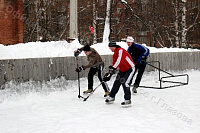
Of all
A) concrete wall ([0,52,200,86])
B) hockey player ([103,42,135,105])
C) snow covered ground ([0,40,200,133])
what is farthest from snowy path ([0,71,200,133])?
hockey player ([103,42,135,105])

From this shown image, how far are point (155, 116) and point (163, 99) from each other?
6.92ft

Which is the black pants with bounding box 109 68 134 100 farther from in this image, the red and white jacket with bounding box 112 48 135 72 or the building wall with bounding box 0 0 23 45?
the building wall with bounding box 0 0 23 45

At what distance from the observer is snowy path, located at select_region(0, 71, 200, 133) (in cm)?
559

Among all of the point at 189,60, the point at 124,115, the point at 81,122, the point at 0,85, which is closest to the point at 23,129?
the point at 81,122

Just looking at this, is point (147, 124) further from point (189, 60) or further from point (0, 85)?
point (189, 60)

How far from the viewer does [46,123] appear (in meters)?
5.93

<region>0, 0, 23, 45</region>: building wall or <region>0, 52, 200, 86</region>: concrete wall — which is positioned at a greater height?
<region>0, 0, 23, 45</region>: building wall

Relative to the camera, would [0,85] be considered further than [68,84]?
No

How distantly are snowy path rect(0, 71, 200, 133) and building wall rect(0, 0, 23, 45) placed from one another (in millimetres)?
5835

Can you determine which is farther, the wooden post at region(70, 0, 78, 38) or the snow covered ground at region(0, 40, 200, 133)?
the wooden post at region(70, 0, 78, 38)

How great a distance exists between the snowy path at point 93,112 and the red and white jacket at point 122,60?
1117 mm

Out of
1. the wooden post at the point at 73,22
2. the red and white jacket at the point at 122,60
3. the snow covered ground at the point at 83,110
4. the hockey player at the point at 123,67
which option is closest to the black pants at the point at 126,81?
the hockey player at the point at 123,67

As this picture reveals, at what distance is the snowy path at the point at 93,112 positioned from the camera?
559 cm

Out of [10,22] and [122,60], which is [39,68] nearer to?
[122,60]
